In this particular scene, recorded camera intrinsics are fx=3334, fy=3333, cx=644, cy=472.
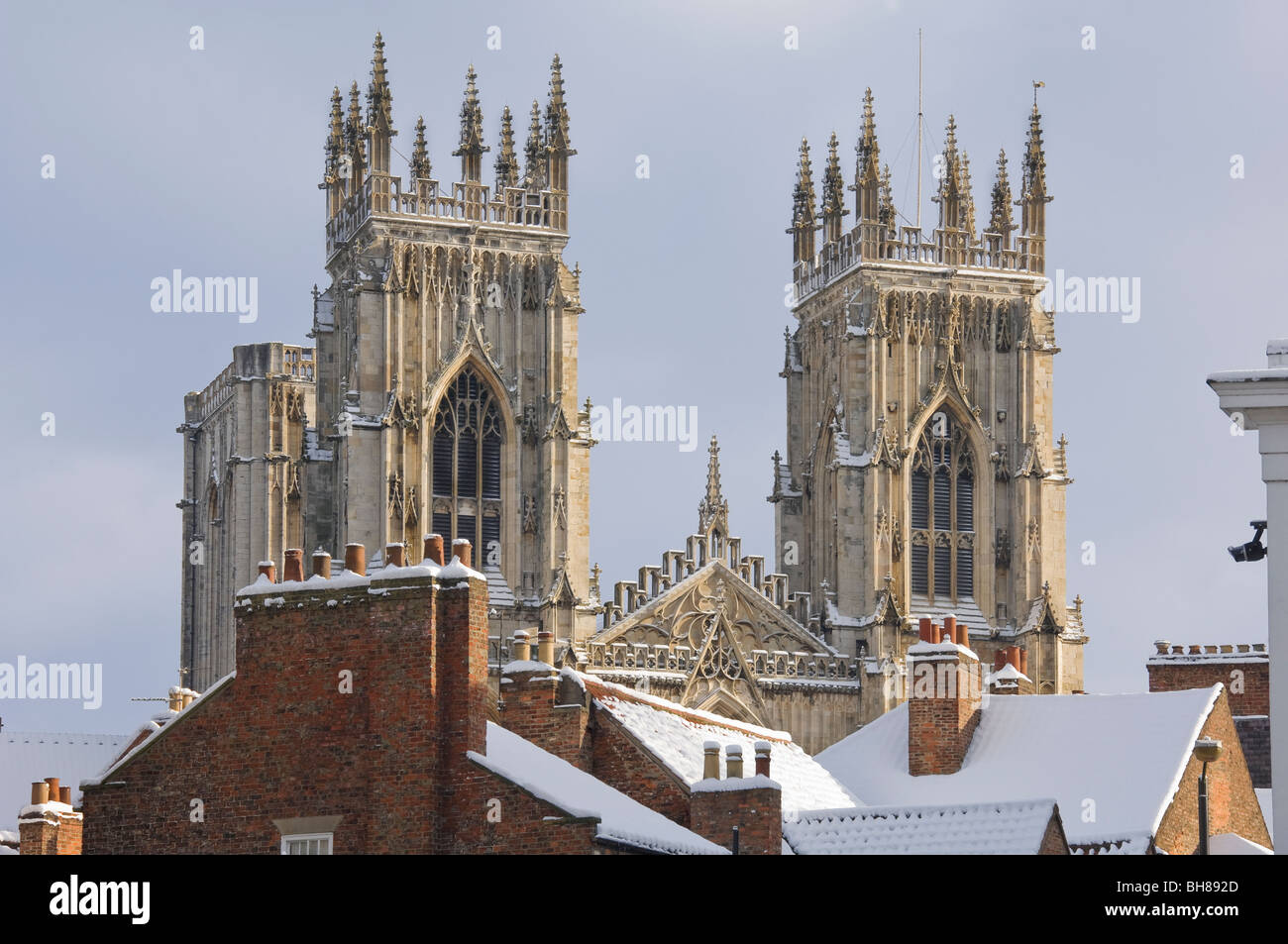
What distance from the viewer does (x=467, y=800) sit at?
1304 inches

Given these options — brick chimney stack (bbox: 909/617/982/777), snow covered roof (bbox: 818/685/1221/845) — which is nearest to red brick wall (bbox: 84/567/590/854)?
snow covered roof (bbox: 818/685/1221/845)

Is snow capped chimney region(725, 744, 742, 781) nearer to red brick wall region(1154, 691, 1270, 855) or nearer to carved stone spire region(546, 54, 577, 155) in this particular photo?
red brick wall region(1154, 691, 1270, 855)

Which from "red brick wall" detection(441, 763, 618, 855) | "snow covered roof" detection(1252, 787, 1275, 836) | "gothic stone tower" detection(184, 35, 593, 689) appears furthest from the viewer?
"gothic stone tower" detection(184, 35, 593, 689)

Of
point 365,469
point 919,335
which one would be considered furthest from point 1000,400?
point 365,469

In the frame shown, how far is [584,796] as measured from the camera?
36188 mm

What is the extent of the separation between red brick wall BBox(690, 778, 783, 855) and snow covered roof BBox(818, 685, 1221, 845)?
291 inches

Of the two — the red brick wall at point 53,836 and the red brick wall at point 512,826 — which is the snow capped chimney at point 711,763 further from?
the red brick wall at point 53,836

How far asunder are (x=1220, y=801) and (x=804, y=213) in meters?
44.7

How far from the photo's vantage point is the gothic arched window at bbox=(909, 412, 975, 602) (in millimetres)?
84375

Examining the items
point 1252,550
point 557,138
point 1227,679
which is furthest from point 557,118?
point 1252,550

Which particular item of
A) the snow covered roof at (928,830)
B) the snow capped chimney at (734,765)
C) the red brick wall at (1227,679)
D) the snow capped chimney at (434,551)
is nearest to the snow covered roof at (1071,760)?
the red brick wall at (1227,679)

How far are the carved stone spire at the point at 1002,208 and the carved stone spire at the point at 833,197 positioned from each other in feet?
12.8

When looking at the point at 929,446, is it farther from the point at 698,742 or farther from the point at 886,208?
the point at 698,742

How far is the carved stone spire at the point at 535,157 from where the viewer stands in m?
81.6
